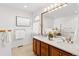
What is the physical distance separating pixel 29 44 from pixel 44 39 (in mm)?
397

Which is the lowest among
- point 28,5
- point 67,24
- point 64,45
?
point 64,45

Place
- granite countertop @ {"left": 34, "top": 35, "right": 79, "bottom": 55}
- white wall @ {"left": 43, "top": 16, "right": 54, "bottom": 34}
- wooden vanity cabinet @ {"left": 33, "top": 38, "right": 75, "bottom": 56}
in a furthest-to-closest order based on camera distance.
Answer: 1. white wall @ {"left": 43, "top": 16, "right": 54, "bottom": 34}
2. wooden vanity cabinet @ {"left": 33, "top": 38, "right": 75, "bottom": 56}
3. granite countertop @ {"left": 34, "top": 35, "right": 79, "bottom": 55}

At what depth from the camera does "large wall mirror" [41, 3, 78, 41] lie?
1.46m

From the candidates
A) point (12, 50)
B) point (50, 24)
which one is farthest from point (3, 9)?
point (50, 24)

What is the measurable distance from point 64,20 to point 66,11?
0.50 feet

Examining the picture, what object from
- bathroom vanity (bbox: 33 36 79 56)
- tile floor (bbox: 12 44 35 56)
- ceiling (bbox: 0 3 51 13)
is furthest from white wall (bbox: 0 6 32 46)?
bathroom vanity (bbox: 33 36 79 56)

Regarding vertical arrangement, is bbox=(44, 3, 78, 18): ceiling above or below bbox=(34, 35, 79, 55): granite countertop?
above

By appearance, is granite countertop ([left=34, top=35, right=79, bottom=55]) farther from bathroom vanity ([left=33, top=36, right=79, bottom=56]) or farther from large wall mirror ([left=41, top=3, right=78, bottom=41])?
large wall mirror ([left=41, top=3, right=78, bottom=41])

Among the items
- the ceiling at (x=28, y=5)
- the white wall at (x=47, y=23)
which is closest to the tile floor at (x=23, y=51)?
the white wall at (x=47, y=23)

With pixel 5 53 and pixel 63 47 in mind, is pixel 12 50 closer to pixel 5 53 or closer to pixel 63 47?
pixel 5 53

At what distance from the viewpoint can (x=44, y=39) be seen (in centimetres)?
182

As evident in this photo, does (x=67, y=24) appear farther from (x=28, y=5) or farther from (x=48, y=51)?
(x=28, y=5)

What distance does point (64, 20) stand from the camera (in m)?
1.54

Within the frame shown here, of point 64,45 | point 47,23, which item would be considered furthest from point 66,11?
point 64,45
